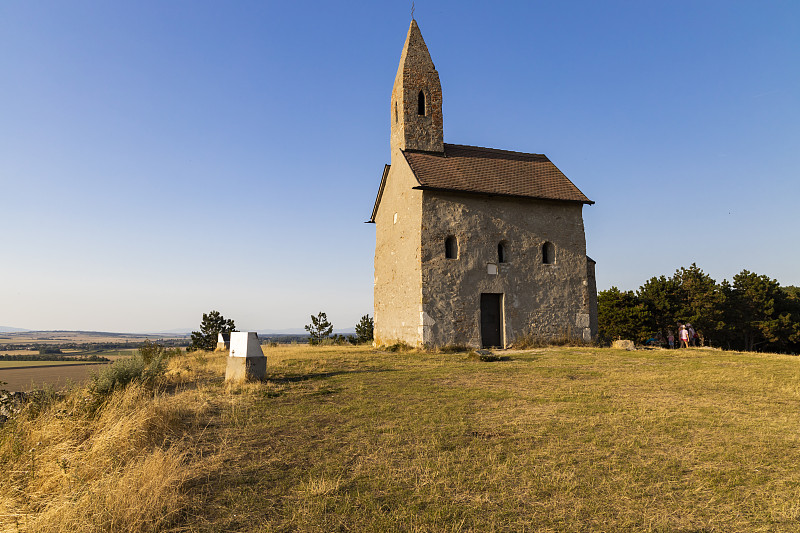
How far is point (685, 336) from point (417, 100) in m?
17.1

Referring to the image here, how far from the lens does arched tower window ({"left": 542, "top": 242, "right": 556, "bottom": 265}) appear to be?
20281 mm

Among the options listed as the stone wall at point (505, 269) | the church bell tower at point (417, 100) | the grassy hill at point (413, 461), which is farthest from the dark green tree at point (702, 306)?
the grassy hill at point (413, 461)

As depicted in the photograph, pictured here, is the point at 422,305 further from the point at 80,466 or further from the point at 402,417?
the point at 80,466

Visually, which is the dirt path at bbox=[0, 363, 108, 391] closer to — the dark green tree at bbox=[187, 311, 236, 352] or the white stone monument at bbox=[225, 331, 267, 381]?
the white stone monument at bbox=[225, 331, 267, 381]

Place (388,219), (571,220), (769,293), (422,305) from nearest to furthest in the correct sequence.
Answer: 1. (422,305)
2. (571,220)
3. (388,219)
4. (769,293)

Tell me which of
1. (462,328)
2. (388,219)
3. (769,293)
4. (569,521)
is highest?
(388,219)

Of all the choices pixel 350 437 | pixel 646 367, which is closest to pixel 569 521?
pixel 350 437

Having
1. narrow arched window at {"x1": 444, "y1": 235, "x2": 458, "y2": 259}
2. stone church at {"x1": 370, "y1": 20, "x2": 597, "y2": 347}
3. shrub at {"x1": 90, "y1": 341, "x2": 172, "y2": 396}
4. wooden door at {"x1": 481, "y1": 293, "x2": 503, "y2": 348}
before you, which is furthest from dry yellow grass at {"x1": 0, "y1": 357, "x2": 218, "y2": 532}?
wooden door at {"x1": 481, "y1": 293, "x2": 503, "y2": 348}

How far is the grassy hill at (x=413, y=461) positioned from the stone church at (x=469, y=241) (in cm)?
969

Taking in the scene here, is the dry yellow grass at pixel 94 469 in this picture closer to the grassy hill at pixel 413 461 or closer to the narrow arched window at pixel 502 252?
the grassy hill at pixel 413 461

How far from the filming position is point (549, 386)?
9289 mm

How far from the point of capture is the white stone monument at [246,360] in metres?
10.2

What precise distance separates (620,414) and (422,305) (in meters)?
11.5

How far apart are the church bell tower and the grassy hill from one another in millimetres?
15002
